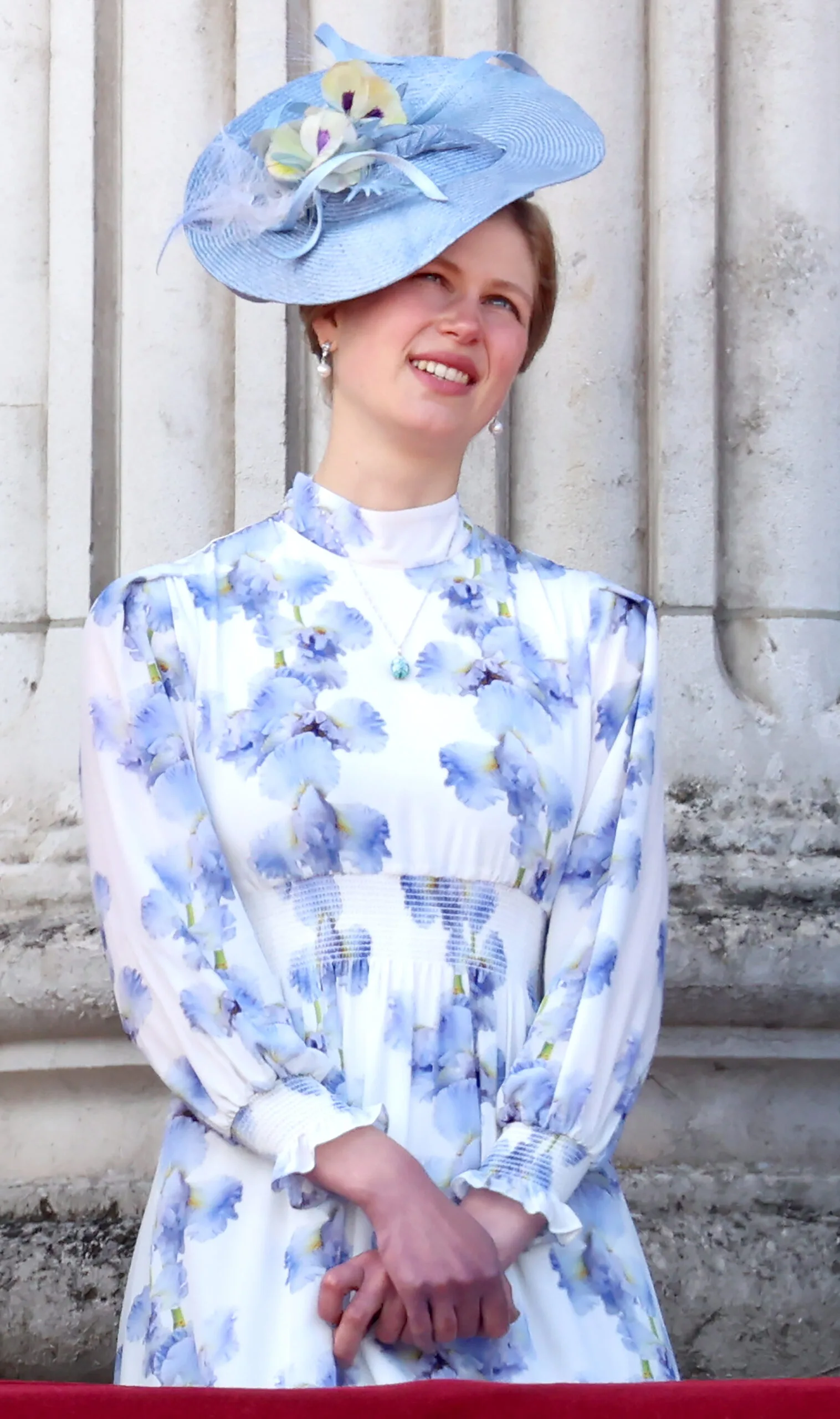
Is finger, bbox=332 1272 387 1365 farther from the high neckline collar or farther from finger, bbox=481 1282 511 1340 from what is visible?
the high neckline collar

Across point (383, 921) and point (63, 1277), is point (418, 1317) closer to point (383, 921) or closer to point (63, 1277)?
point (383, 921)

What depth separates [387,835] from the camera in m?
1.73

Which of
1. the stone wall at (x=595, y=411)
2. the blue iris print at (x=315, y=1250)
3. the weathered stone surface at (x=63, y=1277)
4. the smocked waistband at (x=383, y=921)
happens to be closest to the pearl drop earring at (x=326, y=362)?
the smocked waistband at (x=383, y=921)

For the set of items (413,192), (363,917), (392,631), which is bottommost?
(363,917)

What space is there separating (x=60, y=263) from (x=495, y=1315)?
156 cm

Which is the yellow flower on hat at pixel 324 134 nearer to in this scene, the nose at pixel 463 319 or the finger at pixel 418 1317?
the nose at pixel 463 319

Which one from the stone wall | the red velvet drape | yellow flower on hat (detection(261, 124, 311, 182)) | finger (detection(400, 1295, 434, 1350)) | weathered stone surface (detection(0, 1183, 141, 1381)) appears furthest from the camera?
the stone wall

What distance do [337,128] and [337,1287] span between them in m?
1.00

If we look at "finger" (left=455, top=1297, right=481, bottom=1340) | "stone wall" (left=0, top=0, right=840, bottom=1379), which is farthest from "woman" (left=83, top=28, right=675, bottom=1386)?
"stone wall" (left=0, top=0, right=840, bottom=1379)

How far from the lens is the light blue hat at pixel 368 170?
186 cm

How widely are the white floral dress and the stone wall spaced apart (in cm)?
70

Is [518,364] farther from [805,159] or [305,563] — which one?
[805,159]

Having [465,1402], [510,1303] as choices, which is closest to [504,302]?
[510,1303]

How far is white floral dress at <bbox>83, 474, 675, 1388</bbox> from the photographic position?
5.28 ft
